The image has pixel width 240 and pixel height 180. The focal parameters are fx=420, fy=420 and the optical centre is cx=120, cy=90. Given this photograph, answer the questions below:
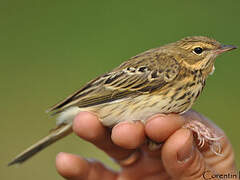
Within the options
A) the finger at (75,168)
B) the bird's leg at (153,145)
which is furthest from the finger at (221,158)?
the finger at (75,168)

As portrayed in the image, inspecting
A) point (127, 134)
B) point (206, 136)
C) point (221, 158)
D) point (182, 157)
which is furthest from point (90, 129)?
point (221, 158)

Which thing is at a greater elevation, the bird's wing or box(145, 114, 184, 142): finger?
the bird's wing

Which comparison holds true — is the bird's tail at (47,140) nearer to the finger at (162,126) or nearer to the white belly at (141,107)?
the white belly at (141,107)

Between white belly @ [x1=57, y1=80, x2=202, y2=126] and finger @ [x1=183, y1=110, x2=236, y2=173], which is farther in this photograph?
finger @ [x1=183, y1=110, x2=236, y2=173]

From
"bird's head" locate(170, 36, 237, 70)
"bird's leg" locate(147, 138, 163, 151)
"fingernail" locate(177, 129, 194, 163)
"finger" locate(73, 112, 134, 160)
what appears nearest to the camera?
"fingernail" locate(177, 129, 194, 163)

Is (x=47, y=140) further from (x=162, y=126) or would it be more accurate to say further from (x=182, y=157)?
(x=182, y=157)

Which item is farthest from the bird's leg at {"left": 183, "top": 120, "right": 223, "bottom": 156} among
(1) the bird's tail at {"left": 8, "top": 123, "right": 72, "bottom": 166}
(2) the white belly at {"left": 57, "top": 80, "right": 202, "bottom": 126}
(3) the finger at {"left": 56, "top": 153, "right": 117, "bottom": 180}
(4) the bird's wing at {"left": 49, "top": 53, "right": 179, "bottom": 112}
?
(1) the bird's tail at {"left": 8, "top": 123, "right": 72, "bottom": 166}

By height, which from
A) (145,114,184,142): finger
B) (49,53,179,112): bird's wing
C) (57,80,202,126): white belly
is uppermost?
(49,53,179,112): bird's wing

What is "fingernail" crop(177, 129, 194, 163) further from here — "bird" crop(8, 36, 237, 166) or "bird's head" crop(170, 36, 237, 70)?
"bird's head" crop(170, 36, 237, 70)

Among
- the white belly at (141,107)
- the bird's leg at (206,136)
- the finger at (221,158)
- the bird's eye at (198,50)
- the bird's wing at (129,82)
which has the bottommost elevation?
the finger at (221,158)
